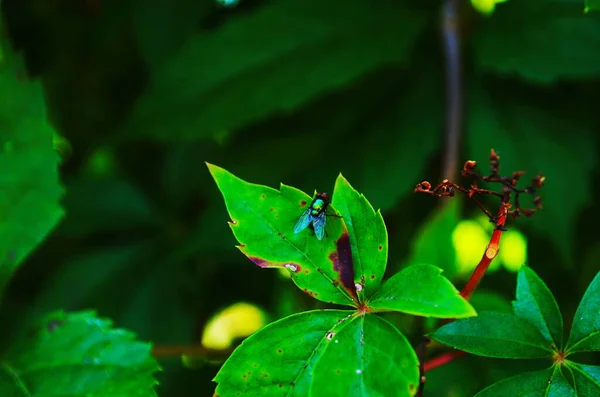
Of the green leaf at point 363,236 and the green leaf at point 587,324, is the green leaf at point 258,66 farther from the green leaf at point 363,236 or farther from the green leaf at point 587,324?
the green leaf at point 587,324

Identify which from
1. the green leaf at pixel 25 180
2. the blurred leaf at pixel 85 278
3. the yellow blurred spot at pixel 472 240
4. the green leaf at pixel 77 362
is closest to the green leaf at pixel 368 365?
the green leaf at pixel 77 362

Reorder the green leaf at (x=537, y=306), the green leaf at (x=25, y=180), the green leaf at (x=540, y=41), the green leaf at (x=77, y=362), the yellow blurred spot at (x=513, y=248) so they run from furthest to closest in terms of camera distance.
Answer: the yellow blurred spot at (x=513, y=248) → the green leaf at (x=540, y=41) → the green leaf at (x=25, y=180) → the green leaf at (x=77, y=362) → the green leaf at (x=537, y=306)

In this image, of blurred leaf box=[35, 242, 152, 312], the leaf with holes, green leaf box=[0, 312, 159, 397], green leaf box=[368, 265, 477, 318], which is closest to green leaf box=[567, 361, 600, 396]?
the leaf with holes

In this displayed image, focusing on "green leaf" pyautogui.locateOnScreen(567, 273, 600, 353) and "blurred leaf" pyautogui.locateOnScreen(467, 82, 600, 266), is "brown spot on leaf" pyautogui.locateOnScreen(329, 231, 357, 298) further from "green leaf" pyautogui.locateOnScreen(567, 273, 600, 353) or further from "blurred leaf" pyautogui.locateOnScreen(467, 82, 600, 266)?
"blurred leaf" pyautogui.locateOnScreen(467, 82, 600, 266)

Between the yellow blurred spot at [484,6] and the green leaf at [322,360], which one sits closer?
the green leaf at [322,360]

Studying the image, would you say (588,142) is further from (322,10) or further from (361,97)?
(322,10)
